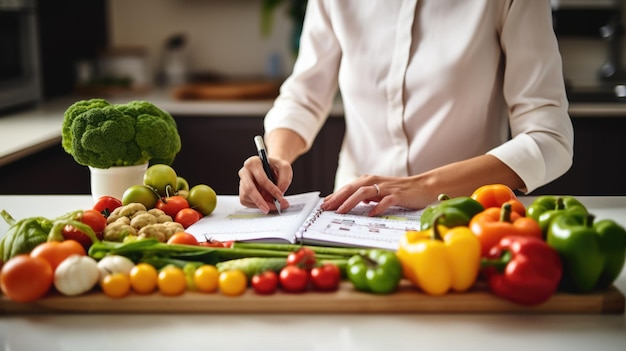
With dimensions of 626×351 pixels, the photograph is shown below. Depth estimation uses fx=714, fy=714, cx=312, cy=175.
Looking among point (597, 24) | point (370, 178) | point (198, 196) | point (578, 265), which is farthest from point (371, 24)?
point (597, 24)

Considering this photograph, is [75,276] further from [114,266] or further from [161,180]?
[161,180]

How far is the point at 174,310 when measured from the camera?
949 mm

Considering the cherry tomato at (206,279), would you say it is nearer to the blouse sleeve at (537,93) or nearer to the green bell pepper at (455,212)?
the green bell pepper at (455,212)

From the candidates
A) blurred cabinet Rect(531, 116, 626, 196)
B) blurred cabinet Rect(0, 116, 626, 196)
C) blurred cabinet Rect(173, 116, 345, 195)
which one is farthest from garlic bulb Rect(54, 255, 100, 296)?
blurred cabinet Rect(531, 116, 626, 196)

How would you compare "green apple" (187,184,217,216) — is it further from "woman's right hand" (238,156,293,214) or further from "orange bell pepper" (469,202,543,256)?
"orange bell pepper" (469,202,543,256)

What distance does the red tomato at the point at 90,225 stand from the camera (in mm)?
1080

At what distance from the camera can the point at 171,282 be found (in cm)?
95

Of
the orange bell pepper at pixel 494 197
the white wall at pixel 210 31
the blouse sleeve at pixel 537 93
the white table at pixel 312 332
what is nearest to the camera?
the white table at pixel 312 332

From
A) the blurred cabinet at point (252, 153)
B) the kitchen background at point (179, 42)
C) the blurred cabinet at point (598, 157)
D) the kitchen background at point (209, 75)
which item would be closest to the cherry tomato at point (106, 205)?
the kitchen background at point (209, 75)

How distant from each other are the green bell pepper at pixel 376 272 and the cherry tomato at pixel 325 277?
2 centimetres

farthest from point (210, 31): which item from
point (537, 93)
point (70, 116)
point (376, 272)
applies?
point (376, 272)

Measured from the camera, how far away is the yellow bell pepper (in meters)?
0.93

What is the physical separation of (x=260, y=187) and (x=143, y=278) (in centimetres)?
49

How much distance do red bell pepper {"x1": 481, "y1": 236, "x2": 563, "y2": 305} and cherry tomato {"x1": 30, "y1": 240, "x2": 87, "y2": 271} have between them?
1.85 feet
